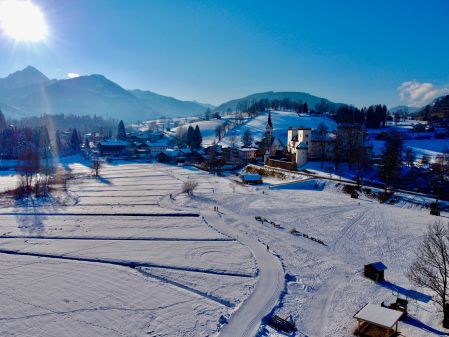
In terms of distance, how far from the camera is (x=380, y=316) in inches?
645

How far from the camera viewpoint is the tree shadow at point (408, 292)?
19997 mm

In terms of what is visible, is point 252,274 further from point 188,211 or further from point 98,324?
point 188,211

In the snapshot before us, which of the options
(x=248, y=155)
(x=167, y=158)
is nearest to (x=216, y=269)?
(x=248, y=155)

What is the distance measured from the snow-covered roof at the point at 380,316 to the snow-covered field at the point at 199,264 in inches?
45.4

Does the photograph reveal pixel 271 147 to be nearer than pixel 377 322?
No

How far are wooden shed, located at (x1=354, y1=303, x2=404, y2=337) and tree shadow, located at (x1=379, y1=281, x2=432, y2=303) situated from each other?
14.8 ft

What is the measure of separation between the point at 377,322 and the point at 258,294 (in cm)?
719

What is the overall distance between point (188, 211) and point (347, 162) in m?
34.8

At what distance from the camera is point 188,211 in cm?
4209

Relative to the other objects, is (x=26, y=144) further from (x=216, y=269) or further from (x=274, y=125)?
(x=216, y=269)

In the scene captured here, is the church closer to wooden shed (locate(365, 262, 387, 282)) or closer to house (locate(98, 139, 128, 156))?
wooden shed (locate(365, 262, 387, 282))

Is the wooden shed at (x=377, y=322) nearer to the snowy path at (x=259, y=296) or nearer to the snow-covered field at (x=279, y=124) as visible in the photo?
the snowy path at (x=259, y=296)

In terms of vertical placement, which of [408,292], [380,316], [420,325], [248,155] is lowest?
[408,292]

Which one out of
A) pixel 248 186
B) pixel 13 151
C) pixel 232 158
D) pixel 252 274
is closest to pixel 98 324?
pixel 252 274
